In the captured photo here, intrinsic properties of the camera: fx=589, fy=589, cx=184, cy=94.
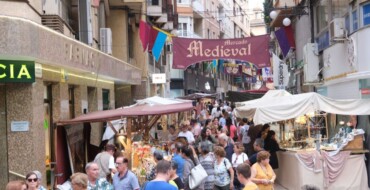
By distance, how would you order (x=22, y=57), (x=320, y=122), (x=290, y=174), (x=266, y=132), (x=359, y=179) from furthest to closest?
(x=320, y=122), (x=266, y=132), (x=290, y=174), (x=359, y=179), (x=22, y=57)

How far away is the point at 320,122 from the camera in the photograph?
1903 cm

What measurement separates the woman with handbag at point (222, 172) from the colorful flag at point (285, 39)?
1802cm

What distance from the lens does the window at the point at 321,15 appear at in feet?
72.6

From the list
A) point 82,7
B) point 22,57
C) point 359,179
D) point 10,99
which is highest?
point 82,7

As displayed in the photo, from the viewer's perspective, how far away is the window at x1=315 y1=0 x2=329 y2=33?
22.1 metres

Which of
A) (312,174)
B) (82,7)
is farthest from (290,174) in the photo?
(82,7)

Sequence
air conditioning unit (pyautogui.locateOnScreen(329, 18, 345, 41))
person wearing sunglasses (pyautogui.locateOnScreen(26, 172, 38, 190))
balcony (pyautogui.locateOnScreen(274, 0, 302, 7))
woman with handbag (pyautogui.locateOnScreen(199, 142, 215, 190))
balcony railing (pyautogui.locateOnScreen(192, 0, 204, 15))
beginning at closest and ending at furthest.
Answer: person wearing sunglasses (pyautogui.locateOnScreen(26, 172, 38, 190))
woman with handbag (pyautogui.locateOnScreen(199, 142, 215, 190))
air conditioning unit (pyautogui.locateOnScreen(329, 18, 345, 41))
balcony (pyautogui.locateOnScreen(274, 0, 302, 7))
balcony railing (pyautogui.locateOnScreen(192, 0, 204, 15))

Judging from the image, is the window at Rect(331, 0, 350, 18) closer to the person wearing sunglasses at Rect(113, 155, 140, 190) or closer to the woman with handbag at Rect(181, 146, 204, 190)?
the woman with handbag at Rect(181, 146, 204, 190)

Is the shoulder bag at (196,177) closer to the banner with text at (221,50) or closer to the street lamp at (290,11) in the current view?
the banner with text at (221,50)

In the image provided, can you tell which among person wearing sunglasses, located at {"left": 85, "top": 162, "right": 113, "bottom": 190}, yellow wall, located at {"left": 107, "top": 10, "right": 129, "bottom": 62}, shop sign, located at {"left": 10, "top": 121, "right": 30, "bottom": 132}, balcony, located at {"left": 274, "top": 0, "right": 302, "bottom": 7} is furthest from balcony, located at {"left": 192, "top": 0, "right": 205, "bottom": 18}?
person wearing sunglasses, located at {"left": 85, "top": 162, "right": 113, "bottom": 190}

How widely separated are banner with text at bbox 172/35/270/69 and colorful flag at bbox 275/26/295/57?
26.2 feet

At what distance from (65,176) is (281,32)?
17.9 meters

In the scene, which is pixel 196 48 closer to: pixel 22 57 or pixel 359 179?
pixel 359 179

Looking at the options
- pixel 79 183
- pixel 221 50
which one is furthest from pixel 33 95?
pixel 221 50
